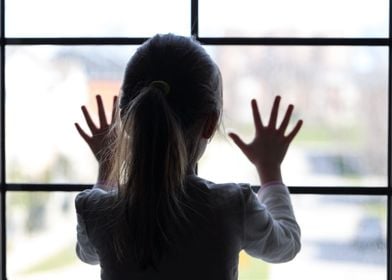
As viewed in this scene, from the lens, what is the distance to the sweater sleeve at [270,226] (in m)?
0.96

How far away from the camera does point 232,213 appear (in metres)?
0.95

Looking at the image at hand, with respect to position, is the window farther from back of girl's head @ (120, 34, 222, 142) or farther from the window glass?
back of girl's head @ (120, 34, 222, 142)

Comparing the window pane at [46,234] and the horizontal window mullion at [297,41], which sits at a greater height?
the horizontal window mullion at [297,41]

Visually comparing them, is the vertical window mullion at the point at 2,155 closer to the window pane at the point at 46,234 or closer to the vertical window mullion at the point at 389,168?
the window pane at the point at 46,234

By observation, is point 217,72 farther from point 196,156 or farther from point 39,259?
point 39,259

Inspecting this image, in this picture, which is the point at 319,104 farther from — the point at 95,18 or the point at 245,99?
the point at 95,18

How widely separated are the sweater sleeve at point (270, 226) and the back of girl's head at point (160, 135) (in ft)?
0.35

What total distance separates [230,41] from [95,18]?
0.93 ft

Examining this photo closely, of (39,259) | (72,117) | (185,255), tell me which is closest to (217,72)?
(185,255)

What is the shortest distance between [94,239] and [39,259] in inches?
15.9

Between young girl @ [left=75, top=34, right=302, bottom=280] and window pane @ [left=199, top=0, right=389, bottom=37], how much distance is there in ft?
1.02

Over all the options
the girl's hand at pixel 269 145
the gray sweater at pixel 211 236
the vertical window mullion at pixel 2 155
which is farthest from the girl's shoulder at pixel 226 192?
the vertical window mullion at pixel 2 155

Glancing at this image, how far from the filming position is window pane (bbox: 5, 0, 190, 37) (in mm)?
1269

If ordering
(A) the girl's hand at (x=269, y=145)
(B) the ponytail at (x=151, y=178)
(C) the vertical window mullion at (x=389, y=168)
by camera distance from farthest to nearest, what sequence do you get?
(C) the vertical window mullion at (x=389, y=168)
(A) the girl's hand at (x=269, y=145)
(B) the ponytail at (x=151, y=178)
